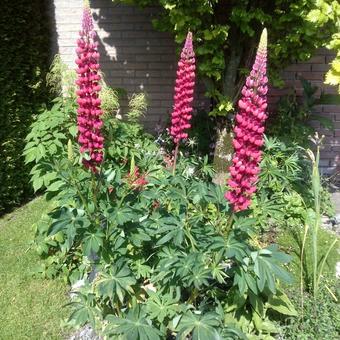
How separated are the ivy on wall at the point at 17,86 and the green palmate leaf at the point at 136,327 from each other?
3.11m

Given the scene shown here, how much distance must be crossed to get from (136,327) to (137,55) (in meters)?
4.39

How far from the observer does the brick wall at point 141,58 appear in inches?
223

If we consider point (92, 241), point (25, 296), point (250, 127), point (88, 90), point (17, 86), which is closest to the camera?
point (250, 127)

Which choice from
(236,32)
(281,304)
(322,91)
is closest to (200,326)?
(281,304)

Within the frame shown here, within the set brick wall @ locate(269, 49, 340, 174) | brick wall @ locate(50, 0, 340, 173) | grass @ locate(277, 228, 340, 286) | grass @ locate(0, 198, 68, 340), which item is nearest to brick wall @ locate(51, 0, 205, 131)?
brick wall @ locate(50, 0, 340, 173)

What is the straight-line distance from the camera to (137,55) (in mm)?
5824

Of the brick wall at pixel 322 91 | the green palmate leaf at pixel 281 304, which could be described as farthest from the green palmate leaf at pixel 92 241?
the brick wall at pixel 322 91

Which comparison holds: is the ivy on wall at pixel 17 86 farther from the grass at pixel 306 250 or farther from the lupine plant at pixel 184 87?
the grass at pixel 306 250

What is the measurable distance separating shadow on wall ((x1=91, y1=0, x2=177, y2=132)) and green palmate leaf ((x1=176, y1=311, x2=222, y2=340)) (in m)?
4.04

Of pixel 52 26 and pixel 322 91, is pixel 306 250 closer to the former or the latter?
pixel 322 91

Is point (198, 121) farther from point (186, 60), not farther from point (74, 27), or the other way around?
point (186, 60)

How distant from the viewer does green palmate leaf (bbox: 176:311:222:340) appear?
6.68 ft

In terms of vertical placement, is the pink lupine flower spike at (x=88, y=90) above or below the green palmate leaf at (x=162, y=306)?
above

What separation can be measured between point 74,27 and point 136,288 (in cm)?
430
